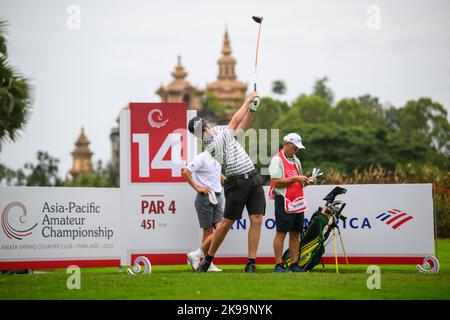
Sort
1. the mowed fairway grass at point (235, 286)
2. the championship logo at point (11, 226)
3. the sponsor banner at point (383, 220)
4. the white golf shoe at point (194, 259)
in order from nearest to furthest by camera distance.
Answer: the mowed fairway grass at point (235, 286) → the white golf shoe at point (194, 259) → the sponsor banner at point (383, 220) → the championship logo at point (11, 226)

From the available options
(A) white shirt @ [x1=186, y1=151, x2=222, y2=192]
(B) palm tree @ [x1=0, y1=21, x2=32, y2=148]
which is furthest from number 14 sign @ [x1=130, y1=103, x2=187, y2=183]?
(B) palm tree @ [x1=0, y1=21, x2=32, y2=148]

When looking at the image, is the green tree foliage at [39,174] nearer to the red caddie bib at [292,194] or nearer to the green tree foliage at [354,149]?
the green tree foliage at [354,149]

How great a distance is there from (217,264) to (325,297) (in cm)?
444

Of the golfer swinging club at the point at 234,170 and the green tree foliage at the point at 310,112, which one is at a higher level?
the green tree foliage at the point at 310,112

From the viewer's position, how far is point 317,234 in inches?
625

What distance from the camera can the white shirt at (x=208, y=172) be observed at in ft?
52.9

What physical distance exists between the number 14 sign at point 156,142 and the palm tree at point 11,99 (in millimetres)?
10539

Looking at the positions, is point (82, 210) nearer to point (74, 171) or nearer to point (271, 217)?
point (271, 217)

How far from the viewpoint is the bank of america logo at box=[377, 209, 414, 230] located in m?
16.8

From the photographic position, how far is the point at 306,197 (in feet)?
55.2

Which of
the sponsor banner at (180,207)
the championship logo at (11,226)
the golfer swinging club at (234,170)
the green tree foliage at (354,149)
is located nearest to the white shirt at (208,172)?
the sponsor banner at (180,207)

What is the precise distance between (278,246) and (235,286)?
7.91ft

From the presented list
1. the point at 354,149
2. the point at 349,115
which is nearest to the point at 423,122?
the point at 349,115
